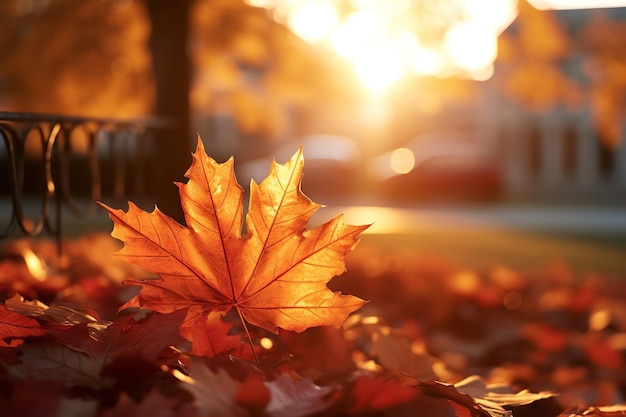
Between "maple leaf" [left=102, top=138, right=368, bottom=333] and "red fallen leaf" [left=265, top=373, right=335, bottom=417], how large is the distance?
18 cm

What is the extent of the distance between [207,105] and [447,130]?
3396cm

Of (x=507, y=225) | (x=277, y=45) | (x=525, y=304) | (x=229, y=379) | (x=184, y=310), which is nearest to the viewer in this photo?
(x=229, y=379)

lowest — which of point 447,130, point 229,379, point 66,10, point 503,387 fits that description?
point 447,130

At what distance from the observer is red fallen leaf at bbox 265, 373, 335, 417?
0.84 metres

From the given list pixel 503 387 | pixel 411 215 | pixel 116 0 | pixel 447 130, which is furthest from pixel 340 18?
pixel 447 130

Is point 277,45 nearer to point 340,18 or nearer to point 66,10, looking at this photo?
point 340,18

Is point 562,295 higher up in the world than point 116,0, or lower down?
lower down

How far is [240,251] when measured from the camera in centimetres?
109

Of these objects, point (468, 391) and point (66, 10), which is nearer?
point (468, 391)

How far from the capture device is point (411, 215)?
1677 centimetres

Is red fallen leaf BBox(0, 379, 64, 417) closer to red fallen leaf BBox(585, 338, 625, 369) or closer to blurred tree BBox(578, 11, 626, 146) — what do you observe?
red fallen leaf BBox(585, 338, 625, 369)

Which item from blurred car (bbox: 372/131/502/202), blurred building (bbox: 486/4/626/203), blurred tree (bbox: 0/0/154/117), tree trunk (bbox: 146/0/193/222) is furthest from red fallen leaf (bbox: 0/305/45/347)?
blurred building (bbox: 486/4/626/203)

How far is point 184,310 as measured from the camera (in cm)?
102

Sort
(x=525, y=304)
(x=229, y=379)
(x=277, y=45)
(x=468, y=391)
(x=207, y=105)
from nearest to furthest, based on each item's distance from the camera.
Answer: (x=229, y=379), (x=468, y=391), (x=525, y=304), (x=277, y=45), (x=207, y=105)
